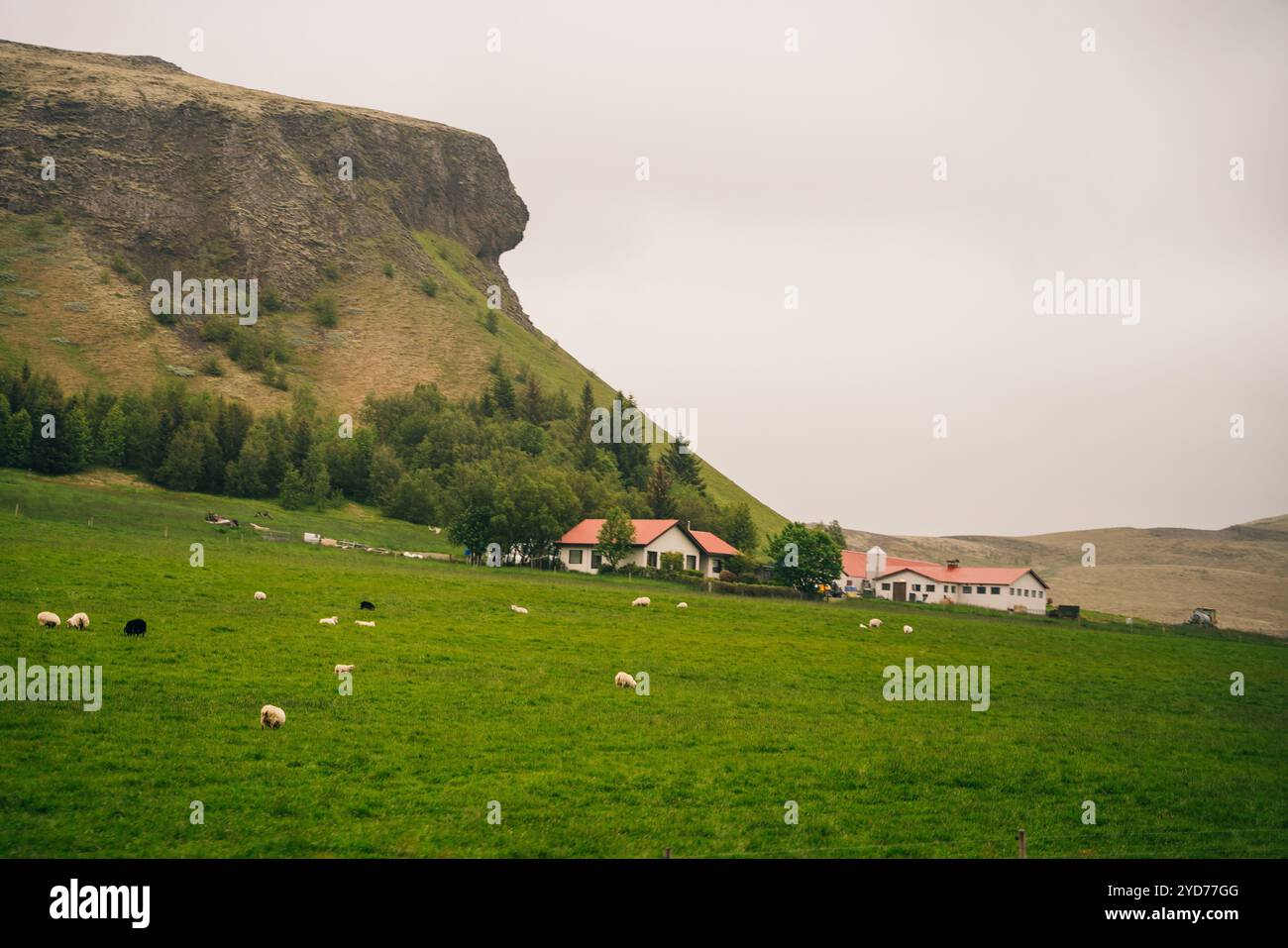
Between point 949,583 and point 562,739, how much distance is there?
9898 centimetres

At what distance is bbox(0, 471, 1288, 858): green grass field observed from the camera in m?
16.5

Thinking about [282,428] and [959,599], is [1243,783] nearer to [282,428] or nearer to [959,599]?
[959,599]

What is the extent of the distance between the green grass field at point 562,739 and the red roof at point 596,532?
45.0m

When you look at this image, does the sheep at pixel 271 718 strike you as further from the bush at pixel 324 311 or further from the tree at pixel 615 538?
the bush at pixel 324 311

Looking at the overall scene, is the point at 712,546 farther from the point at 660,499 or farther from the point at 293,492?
the point at 293,492

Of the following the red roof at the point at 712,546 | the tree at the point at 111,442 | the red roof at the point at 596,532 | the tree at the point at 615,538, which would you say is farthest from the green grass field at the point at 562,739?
the tree at the point at 111,442

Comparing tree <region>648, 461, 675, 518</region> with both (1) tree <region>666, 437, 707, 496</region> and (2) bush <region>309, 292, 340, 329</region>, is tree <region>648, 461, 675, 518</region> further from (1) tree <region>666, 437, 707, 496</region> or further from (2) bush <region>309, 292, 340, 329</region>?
(2) bush <region>309, 292, 340, 329</region>

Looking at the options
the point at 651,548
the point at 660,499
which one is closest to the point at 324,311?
the point at 660,499

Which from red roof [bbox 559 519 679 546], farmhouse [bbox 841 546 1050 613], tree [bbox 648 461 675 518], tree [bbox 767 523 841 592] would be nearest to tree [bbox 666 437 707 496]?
tree [bbox 648 461 675 518]

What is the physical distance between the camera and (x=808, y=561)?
88.9 metres
